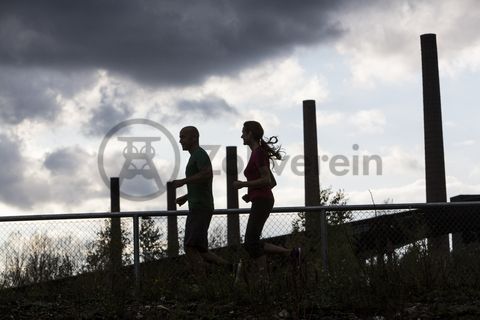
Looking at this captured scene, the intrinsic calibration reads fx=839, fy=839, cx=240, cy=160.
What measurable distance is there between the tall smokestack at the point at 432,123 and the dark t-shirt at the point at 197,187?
10.9 m

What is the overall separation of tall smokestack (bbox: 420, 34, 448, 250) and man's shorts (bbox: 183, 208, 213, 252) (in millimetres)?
10875

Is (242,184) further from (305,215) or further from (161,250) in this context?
(305,215)

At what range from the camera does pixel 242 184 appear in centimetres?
959

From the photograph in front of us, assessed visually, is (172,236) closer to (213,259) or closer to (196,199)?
(213,259)

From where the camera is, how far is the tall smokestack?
20000 mm

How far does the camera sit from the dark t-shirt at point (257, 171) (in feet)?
32.2

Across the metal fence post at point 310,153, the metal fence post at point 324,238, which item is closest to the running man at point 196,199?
the metal fence post at point 324,238

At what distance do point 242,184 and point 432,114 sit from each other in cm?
1165

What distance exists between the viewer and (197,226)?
10.2m

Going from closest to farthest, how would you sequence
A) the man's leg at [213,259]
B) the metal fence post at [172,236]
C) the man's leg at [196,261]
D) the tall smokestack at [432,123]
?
the man's leg at [196,261]
the man's leg at [213,259]
the metal fence post at [172,236]
the tall smokestack at [432,123]

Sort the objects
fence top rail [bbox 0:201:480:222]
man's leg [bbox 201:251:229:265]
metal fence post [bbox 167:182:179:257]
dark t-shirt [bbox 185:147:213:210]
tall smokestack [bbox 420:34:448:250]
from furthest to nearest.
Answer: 1. tall smokestack [bbox 420:34:448:250]
2. metal fence post [bbox 167:182:179:257]
3. fence top rail [bbox 0:201:480:222]
4. man's leg [bbox 201:251:229:265]
5. dark t-shirt [bbox 185:147:213:210]

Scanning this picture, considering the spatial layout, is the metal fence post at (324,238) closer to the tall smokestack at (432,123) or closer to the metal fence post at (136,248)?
the metal fence post at (136,248)

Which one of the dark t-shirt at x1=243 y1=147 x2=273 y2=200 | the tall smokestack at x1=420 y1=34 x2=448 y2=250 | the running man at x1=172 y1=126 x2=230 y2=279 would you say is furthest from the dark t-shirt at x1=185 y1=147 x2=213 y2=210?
the tall smokestack at x1=420 y1=34 x2=448 y2=250

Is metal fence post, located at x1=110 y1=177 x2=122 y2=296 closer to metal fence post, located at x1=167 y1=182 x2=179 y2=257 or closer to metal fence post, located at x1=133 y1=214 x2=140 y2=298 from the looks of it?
metal fence post, located at x1=133 y1=214 x2=140 y2=298
